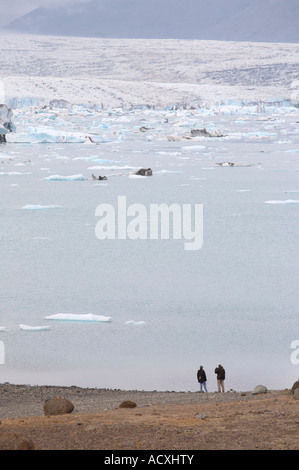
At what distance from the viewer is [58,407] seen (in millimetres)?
5285

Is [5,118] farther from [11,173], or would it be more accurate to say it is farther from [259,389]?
[259,389]

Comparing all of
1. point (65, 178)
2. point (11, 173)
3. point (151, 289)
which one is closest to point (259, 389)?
point (151, 289)

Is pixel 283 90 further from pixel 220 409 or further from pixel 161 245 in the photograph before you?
pixel 220 409

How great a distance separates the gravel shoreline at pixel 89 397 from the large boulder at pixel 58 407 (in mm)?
88

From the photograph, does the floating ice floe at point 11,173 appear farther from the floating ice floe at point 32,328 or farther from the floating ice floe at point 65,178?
the floating ice floe at point 32,328

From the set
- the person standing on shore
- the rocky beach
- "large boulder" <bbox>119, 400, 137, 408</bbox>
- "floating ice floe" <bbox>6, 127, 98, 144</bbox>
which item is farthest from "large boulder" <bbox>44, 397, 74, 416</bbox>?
"floating ice floe" <bbox>6, 127, 98, 144</bbox>

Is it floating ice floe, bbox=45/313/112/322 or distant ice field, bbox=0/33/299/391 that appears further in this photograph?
floating ice floe, bbox=45/313/112/322

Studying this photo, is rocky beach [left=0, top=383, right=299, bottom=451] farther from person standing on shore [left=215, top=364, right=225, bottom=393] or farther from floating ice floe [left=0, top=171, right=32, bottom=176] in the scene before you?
floating ice floe [left=0, top=171, right=32, bottom=176]

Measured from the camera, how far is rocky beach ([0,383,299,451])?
4117 mm

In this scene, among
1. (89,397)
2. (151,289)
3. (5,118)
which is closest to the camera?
(89,397)

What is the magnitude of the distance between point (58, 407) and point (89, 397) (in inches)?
25.0

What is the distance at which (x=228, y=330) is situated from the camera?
24.2 ft

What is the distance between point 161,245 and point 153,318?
A: 12.0ft

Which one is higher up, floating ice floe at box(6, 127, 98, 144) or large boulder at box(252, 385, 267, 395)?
floating ice floe at box(6, 127, 98, 144)
